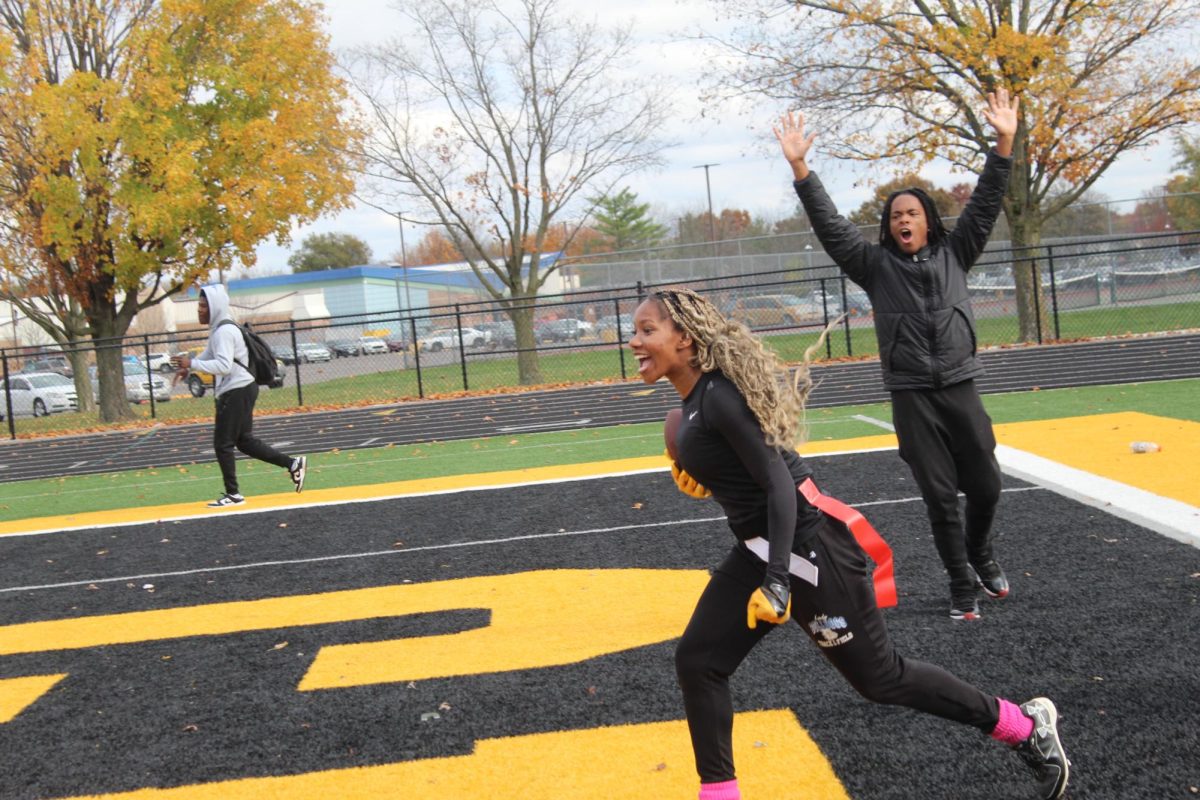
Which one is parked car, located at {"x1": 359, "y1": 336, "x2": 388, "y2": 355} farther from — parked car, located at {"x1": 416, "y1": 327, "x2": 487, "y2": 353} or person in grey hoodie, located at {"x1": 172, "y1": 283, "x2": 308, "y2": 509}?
person in grey hoodie, located at {"x1": 172, "y1": 283, "x2": 308, "y2": 509}

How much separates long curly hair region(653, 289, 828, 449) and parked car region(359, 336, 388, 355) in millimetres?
23521

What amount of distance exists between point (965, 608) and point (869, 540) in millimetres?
2157

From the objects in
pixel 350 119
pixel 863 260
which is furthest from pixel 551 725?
pixel 350 119

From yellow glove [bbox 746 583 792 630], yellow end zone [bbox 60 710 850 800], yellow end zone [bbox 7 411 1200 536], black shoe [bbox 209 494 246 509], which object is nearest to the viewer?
yellow glove [bbox 746 583 792 630]

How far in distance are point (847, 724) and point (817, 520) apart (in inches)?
45.2

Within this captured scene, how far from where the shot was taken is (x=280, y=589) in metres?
6.99

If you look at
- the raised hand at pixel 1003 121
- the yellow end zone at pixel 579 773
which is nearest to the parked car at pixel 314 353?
the raised hand at pixel 1003 121

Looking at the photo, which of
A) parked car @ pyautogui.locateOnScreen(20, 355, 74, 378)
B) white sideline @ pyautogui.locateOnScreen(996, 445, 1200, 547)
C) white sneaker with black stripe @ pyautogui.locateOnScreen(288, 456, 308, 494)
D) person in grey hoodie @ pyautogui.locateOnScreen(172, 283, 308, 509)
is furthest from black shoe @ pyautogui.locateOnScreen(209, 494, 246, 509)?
parked car @ pyautogui.locateOnScreen(20, 355, 74, 378)

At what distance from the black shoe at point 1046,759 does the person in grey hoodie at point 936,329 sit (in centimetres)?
182

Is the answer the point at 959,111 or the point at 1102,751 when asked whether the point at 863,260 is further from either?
the point at 959,111

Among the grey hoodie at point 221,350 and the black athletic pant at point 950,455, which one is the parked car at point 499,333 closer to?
the grey hoodie at point 221,350

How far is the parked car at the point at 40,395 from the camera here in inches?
1233

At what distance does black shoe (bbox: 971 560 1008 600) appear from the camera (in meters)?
5.41

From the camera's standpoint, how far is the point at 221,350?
9.69 metres
